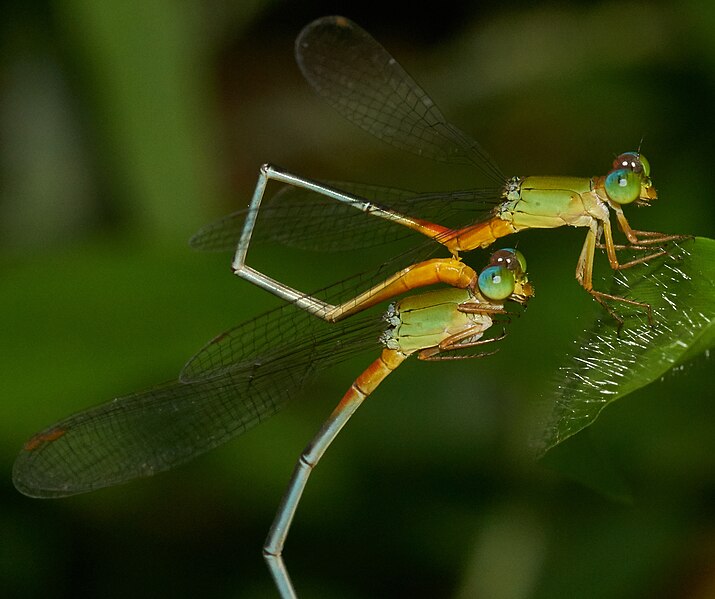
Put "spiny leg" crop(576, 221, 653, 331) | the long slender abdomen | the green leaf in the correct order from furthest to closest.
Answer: the long slender abdomen → "spiny leg" crop(576, 221, 653, 331) → the green leaf

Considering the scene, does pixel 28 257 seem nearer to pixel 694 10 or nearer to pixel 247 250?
pixel 247 250

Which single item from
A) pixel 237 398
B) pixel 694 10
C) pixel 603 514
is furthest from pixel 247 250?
pixel 694 10

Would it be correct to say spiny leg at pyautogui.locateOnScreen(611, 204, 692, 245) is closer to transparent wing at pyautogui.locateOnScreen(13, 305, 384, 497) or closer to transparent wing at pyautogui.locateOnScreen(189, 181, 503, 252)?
transparent wing at pyautogui.locateOnScreen(189, 181, 503, 252)

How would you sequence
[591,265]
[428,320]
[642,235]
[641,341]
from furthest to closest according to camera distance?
[428,320] → [591,265] → [642,235] → [641,341]

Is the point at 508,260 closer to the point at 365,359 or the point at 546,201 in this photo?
the point at 546,201

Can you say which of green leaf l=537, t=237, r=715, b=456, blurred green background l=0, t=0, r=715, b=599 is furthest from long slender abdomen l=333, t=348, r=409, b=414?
green leaf l=537, t=237, r=715, b=456

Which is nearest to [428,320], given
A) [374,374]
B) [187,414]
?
[374,374]

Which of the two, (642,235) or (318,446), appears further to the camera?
(318,446)
